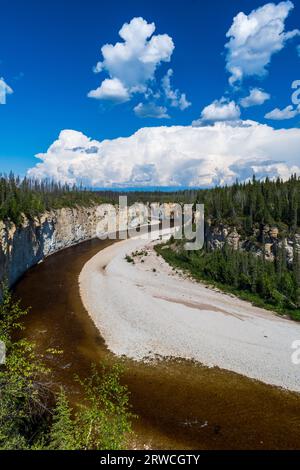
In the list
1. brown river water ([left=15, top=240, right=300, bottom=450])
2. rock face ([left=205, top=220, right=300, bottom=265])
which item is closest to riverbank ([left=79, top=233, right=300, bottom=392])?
brown river water ([left=15, top=240, right=300, bottom=450])

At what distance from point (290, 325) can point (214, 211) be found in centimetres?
3584

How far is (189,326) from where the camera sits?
103 ft

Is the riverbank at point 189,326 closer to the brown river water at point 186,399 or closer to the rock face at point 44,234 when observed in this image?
the brown river water at point 186,399

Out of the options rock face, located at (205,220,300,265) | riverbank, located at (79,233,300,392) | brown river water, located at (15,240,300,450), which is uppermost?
rock face, located at (205,220,300,265)

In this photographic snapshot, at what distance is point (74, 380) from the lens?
22859 millimetres

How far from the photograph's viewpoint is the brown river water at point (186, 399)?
1777 centimetres

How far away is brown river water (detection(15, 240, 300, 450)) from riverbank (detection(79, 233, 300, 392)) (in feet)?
4.34

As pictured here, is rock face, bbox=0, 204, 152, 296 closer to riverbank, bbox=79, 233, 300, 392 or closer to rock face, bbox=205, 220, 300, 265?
riverbank, bbox=79, 233, 300, 392

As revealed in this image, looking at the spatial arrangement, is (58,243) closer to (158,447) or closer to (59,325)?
(59,325)

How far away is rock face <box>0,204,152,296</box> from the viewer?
41.4 metres

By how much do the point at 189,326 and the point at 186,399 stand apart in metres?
10.6

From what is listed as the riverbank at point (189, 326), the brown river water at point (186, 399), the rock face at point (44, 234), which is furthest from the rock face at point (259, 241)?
the rock face at point (44, 234)

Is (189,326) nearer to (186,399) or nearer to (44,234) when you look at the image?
(186,399)
